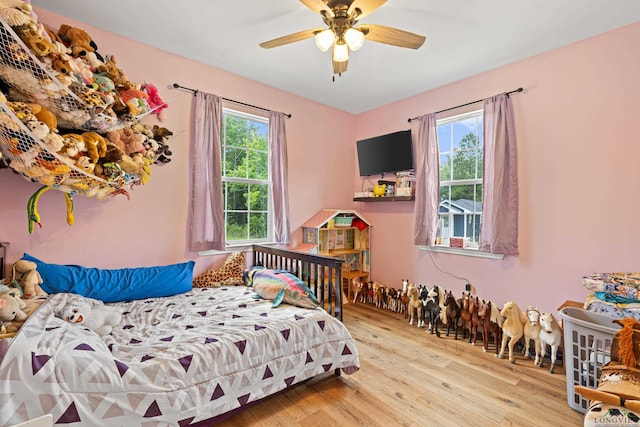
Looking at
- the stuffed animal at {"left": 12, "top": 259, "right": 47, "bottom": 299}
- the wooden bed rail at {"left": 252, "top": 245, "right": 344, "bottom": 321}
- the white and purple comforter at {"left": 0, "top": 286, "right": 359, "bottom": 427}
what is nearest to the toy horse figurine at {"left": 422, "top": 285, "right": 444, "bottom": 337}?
the wooden bed rail at {"left": 252, "top": 245, "right": 344, "bottom": 321}

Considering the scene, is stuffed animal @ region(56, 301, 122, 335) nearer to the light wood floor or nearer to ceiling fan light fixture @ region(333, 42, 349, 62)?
the light wood floor

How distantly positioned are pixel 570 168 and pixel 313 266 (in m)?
2.33

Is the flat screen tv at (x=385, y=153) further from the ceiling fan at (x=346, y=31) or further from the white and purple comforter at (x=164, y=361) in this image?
the white and purple comforter at (x=164, y=361)

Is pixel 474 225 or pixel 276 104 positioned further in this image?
pixel 276 104

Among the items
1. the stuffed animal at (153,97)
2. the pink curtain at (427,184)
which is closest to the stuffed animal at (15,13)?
the stuffed animal at (153,97)

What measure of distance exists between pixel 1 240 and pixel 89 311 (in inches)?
37.4

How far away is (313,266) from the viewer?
2.74 meters

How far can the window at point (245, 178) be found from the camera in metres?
3.03

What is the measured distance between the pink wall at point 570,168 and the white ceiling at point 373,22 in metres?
0.19

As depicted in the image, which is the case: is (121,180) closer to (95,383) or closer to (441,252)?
(95,383)

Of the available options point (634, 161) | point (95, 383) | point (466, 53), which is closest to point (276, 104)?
point (466, 53)

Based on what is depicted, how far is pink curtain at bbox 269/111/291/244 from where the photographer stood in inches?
126

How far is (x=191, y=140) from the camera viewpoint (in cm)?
274

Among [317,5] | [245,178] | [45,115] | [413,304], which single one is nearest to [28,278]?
[45,115]
